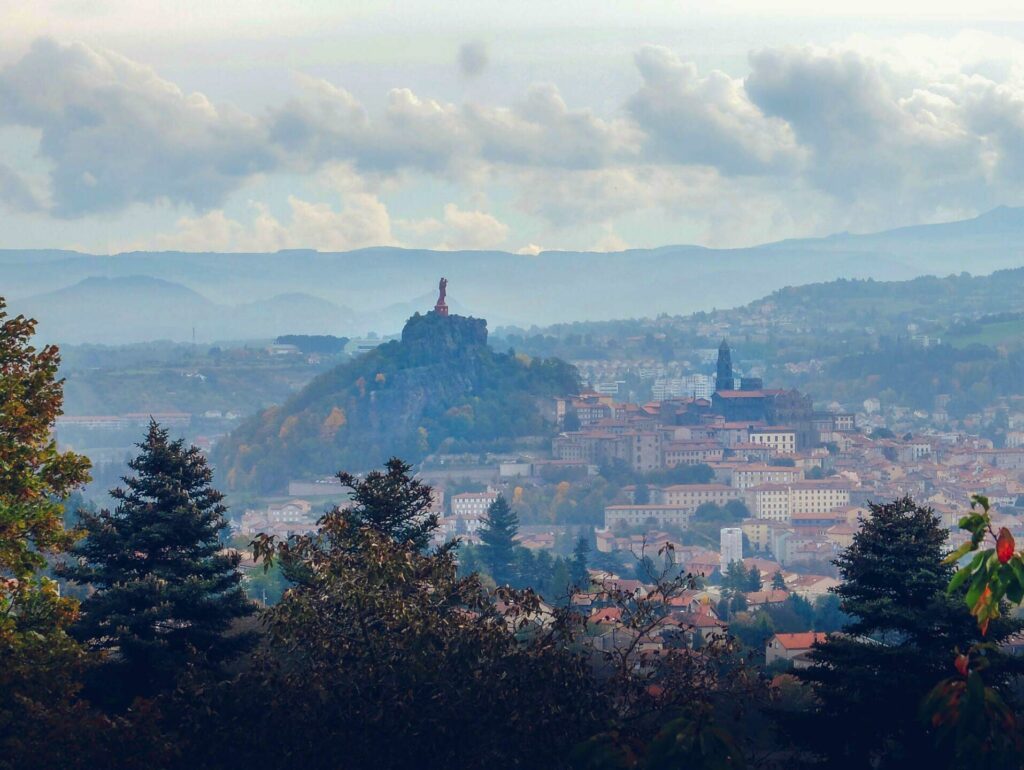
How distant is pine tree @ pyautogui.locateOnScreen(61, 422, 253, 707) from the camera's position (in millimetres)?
22031

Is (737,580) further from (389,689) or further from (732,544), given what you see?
(389,689)

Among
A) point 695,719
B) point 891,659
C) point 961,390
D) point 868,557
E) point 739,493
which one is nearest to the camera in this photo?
point 695,719

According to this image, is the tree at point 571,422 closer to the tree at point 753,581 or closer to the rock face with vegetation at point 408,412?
the rock face with vegetation at point 408,412

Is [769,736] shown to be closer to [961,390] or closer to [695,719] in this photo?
[695,719]

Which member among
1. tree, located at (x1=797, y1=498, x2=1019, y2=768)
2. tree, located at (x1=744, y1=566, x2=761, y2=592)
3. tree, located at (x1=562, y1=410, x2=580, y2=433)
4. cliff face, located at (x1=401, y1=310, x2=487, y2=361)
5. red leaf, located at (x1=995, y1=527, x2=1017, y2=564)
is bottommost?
tree, located at (x1=744, y1=566, x2=761, y2=592)

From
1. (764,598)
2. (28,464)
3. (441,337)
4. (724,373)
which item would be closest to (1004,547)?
(28,464)

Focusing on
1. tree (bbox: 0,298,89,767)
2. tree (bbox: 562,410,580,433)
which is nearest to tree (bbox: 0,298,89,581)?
tree (bbox: 0,298,89,767)

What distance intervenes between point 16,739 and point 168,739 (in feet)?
3.96

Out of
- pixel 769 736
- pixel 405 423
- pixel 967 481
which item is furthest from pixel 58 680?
pixel 405 423

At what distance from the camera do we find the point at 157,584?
22.7 meters

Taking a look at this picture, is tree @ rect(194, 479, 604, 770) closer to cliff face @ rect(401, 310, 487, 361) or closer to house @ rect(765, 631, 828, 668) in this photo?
house @ rect(765, 631, 828, 668)

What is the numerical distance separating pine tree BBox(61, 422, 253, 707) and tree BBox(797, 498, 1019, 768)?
702cm

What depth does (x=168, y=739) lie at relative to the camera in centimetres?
1550

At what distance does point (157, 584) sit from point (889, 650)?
864 cm
